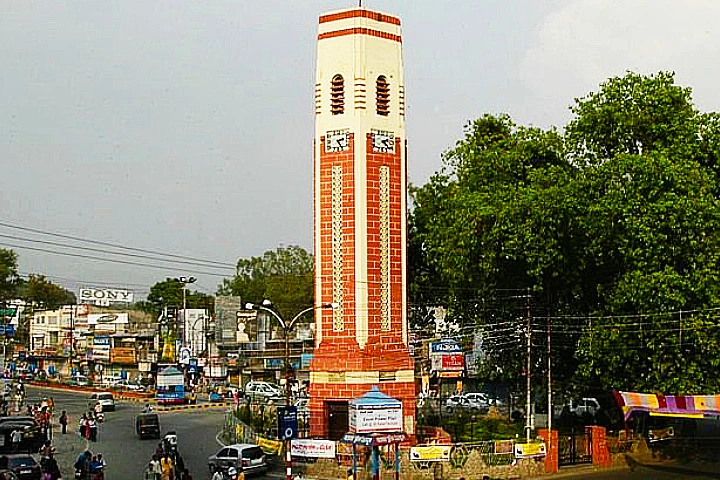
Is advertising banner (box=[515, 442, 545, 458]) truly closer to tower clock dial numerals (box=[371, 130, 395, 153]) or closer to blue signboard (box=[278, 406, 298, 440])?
blue signboard (box=[278, 406, 298, 440])

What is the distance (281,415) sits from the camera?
34.8 m

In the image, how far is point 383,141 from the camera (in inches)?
1468

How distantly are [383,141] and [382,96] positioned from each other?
5.85 ft

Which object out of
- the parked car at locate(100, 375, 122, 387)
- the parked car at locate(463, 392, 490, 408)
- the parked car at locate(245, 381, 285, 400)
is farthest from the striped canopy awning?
the parked car at locate(100, 375, 122, 387)

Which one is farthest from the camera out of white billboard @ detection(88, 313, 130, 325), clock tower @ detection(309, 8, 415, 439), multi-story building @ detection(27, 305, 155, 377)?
white billboard @ detection(88, 313, 130, 325)

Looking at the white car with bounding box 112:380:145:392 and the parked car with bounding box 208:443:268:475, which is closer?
the parked car with bounding box 208:443:268:475

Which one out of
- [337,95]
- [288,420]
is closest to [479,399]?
[288,420]

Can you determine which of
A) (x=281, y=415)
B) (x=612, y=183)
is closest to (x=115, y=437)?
(x=281, y=415)

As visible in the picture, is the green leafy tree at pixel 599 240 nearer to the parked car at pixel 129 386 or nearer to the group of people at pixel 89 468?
the group of people at pixel 89 468

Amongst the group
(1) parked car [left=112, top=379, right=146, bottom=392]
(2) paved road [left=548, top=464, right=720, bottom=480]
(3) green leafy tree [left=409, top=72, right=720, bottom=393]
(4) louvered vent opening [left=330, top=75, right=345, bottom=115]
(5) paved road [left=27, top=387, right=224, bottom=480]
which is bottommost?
(2) paved road [left=548, top=464, right=720, bottom=480]

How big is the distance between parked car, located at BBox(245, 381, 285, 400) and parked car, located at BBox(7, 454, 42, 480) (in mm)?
34506

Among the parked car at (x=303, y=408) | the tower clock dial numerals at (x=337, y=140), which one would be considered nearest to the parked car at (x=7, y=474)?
the parked car at (x=303, y=408)

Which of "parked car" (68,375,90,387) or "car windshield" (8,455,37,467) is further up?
"parked car" (68,375,90,387)

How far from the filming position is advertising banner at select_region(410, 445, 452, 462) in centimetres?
3244
